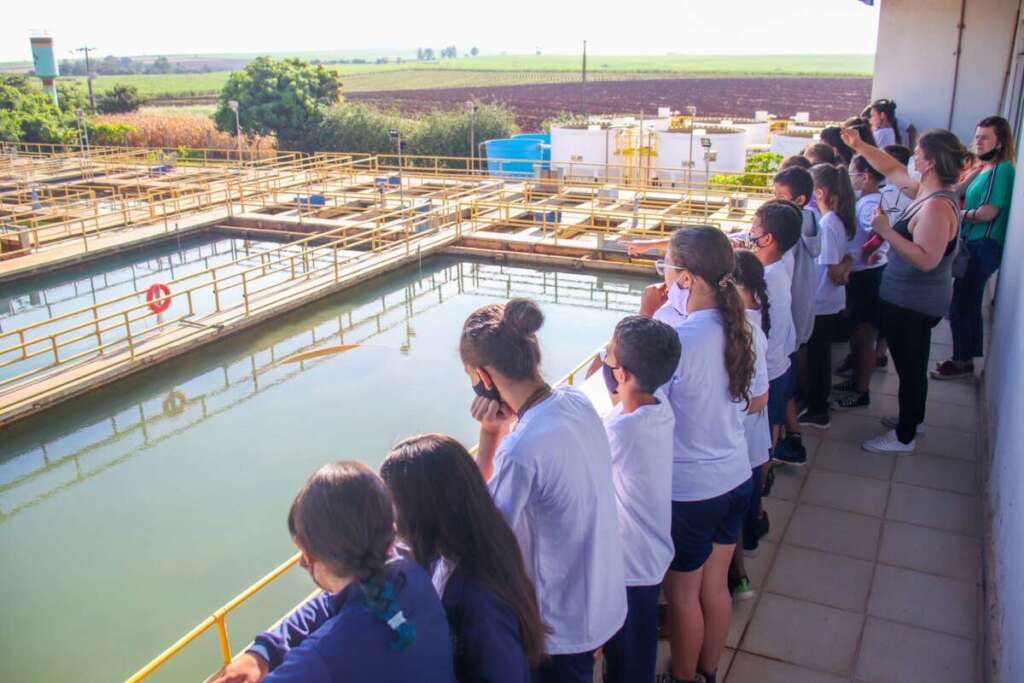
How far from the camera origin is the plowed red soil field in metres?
60.8

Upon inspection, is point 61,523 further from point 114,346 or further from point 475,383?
point 475,383

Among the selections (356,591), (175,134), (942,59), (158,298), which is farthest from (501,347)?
(175,134)

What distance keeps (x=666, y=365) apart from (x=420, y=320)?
1130 centimetres

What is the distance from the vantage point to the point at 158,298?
39.9 feet

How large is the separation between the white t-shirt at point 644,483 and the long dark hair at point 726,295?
11.7 inches

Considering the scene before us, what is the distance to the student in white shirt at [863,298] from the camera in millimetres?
4707

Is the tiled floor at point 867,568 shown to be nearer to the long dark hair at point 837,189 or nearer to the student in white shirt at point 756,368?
the student in white shirt at point 756,368

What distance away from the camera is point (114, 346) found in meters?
11.4

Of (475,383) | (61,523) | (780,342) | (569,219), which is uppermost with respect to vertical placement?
(475,383)

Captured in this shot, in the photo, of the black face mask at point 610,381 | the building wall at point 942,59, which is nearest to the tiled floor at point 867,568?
the black face mask at point 610,381

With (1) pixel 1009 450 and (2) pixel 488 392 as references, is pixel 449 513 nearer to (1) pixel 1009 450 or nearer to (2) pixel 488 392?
(2) pixel 488 392

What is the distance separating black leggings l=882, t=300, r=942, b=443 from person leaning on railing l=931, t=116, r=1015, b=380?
114cm

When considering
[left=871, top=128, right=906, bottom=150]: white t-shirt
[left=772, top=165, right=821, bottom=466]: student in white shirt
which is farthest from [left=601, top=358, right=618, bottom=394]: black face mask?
[left=871, top=128, right=906, bottom=150]: white t-shirt

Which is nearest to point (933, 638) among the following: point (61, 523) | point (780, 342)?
point (780, 342)
